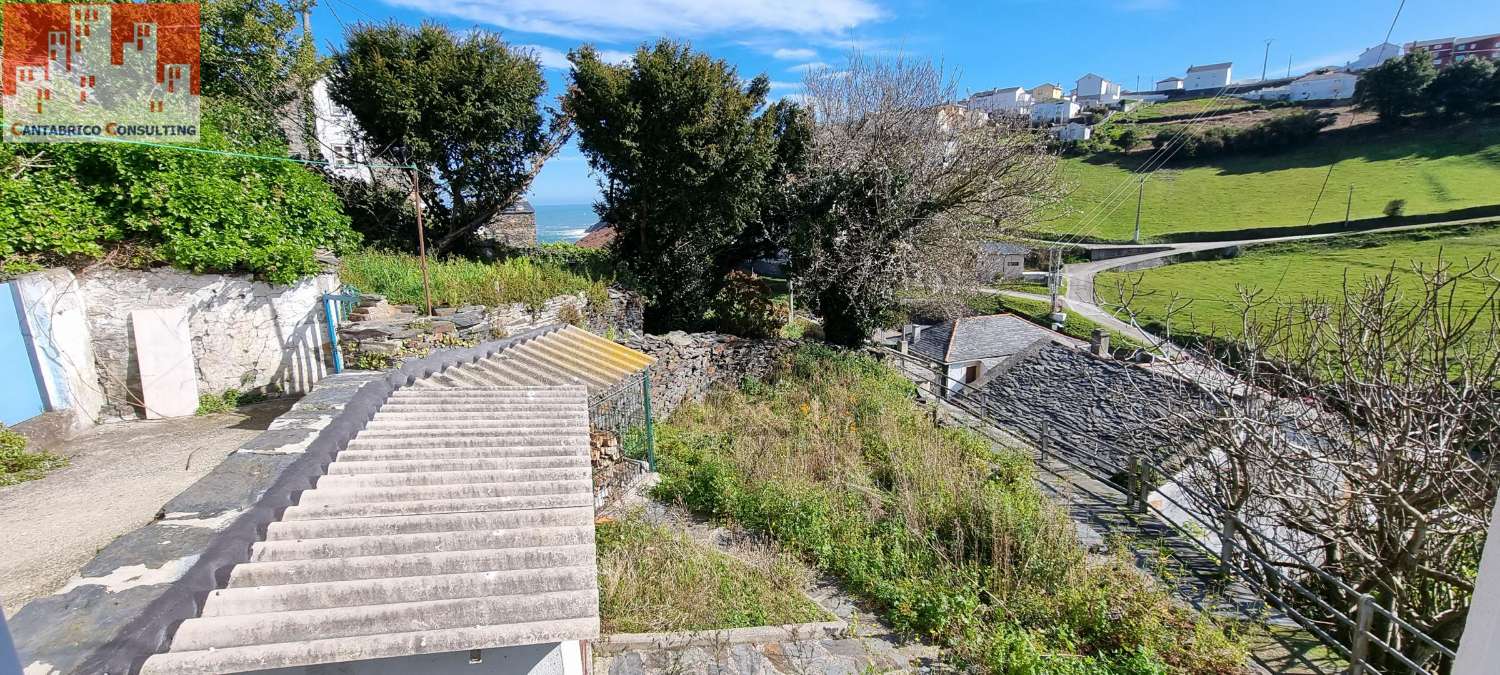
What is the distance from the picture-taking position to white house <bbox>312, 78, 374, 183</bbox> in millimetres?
12367

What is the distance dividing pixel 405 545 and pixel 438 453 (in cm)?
95

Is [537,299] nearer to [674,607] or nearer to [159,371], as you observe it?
[159,371]

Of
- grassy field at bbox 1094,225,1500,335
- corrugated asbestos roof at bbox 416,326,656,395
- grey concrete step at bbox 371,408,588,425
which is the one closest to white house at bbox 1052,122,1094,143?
grassy field at bbox 1094,225,1500,335

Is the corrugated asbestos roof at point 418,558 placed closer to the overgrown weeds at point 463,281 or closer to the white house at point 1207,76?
the overgrown weeds at point 463,281

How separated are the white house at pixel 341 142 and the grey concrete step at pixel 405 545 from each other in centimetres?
1116

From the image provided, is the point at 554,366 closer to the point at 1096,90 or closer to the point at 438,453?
the point at 438,453

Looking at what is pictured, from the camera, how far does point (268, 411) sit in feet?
→ 24.1

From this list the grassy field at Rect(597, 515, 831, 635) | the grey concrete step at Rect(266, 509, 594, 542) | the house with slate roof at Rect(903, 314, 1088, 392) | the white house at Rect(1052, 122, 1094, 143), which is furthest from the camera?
the white house at Rect(1052, 122, 1094, 143)

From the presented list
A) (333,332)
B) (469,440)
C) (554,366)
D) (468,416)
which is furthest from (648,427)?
(469,440)

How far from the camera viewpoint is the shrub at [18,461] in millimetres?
5316

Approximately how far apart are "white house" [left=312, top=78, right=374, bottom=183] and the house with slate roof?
1475 cm

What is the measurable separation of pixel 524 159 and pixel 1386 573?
48.5ft

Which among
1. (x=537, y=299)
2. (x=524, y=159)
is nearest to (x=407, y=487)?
(x=537, y=299)

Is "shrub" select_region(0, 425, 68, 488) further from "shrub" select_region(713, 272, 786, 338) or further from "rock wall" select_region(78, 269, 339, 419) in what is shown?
"shrub" select_region(713, 272, 786, 338)
